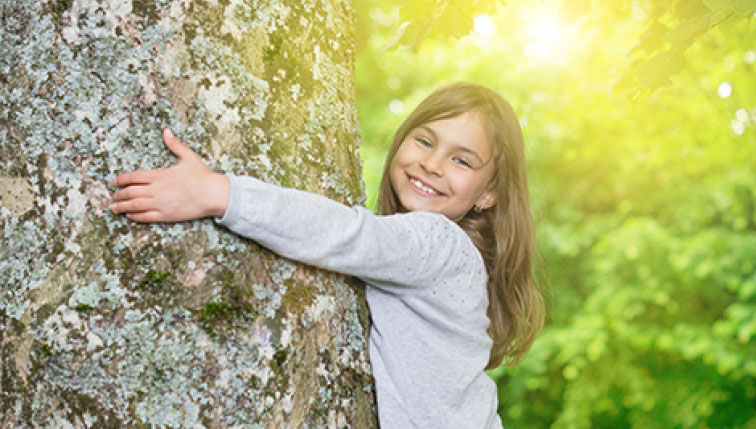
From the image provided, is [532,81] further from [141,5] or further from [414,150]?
[141,5]

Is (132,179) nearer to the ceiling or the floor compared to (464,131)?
nearer to the ceiling

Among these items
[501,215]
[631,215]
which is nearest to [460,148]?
[501,215]

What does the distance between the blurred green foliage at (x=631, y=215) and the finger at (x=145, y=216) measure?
4.40 meters

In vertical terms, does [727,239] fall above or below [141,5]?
below

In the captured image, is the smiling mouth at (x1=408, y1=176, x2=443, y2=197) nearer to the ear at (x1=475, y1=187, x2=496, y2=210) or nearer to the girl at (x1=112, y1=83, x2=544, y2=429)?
the girl at (x1=112, y1=83, x2=544, y2=429)

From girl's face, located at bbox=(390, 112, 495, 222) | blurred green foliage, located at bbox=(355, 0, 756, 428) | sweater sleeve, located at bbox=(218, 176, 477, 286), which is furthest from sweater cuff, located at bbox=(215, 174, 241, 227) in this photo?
blurred green foliage, located at bbox=(355, 0, 756, 428)

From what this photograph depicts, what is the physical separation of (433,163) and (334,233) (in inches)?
28.2

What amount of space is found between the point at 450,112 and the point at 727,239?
16.6 ft

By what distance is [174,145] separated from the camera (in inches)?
49.0

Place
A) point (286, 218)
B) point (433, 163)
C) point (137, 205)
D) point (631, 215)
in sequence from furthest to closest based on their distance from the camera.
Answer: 1. point (631, 215)
2. point (433, 163)
3. point (286, 218)
4. point (137, 205)

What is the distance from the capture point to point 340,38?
1581 mm

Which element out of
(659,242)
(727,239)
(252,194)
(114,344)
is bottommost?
(659,242)

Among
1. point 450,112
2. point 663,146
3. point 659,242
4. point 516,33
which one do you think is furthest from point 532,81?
point 450,112

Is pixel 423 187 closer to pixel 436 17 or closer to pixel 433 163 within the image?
pixel 433 163
